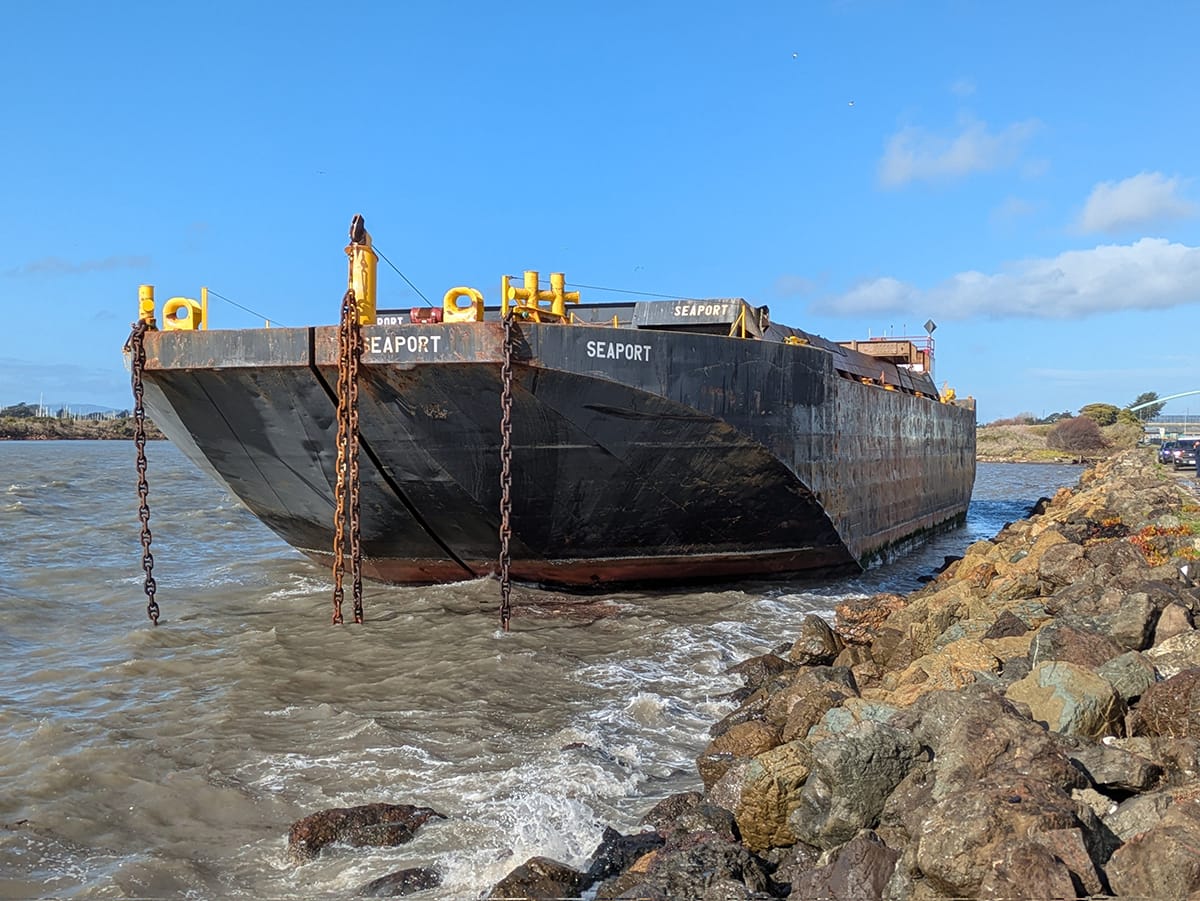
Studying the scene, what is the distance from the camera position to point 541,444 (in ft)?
31.2

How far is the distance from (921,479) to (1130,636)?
14484 mm

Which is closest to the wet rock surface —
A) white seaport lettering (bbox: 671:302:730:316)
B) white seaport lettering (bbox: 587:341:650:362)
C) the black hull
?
the black hull

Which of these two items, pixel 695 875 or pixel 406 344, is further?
pixel 406 344

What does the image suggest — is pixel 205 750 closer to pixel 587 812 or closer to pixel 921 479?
pixel 587 812

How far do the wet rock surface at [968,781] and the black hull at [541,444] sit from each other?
3417mm

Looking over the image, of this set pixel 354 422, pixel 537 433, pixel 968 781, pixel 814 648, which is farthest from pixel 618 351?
pixel 968 781

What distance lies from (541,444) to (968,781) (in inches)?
244

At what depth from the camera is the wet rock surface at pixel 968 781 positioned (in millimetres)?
3293

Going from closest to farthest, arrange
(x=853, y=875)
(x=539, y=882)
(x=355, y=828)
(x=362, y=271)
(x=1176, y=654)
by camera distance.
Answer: (x=853, y=875), (x=539, y=882), (x=355, y=828), (x=1176, y=654), (x=362, y=271)

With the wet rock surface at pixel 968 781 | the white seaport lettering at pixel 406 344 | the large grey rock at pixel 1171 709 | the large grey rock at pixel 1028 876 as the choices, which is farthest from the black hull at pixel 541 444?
the large grey rock at pixel 1028 876

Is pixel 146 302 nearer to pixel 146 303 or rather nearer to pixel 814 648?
pixel 146 303

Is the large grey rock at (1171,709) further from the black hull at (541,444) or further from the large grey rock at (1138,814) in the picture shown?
the black hull at (541,444)

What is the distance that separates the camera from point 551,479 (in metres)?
9.84

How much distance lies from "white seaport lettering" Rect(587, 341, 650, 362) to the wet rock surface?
142 inches
